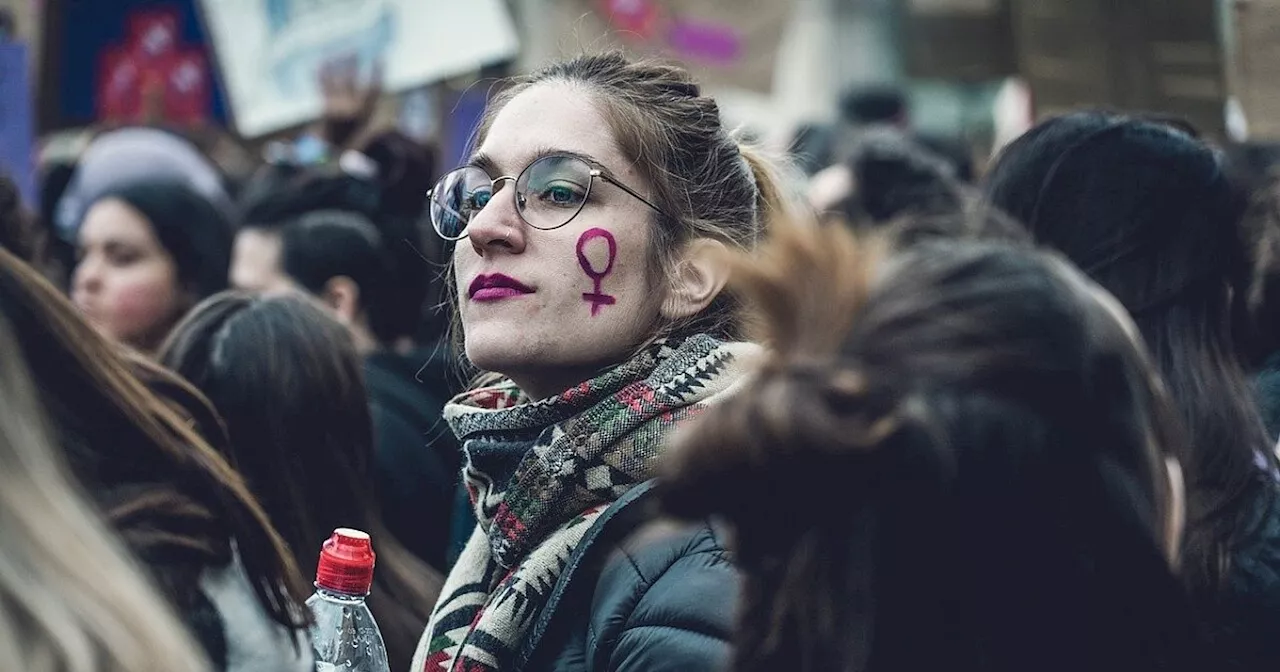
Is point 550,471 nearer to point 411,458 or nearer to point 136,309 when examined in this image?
point 411,458

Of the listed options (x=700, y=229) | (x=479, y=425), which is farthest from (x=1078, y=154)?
(x=479, y=425)

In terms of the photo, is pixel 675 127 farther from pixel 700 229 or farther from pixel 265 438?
pixel 265 438

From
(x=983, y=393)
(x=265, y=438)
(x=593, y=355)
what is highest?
(x=983, y=393)

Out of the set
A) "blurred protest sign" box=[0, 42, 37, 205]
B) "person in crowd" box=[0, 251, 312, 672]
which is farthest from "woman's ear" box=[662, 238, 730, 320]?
"blurred protest sign" box=[0, 42, 37, 205]

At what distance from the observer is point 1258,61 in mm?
4559

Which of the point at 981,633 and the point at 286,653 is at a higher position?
the point at 981,633

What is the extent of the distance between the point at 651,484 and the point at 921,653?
2.83 feet

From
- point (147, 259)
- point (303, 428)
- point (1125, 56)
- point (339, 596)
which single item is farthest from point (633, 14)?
point (339, 596)

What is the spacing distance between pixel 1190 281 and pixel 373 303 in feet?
9.68

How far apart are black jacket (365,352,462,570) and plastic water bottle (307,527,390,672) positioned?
136 centimetres

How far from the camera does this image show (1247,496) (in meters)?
2.38

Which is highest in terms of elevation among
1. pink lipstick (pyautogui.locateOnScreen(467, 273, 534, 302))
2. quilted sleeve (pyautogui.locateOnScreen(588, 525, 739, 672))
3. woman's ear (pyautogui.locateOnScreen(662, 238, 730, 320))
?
pink lipstick (pyautogui.locateOnScreen(467, 273, 534, 302))

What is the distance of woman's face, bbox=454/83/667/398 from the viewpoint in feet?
8.47

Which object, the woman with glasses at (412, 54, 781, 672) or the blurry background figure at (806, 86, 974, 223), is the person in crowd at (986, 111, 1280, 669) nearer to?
the woman with glasses at (412, 54, 781, 672)
